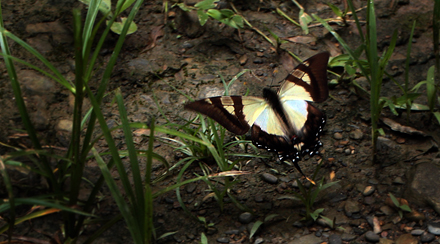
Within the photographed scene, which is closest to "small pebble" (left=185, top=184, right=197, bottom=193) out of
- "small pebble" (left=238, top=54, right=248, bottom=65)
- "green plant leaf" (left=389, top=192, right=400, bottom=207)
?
"green plant leaf" (left=389, top=192, right=400, bottom=207)

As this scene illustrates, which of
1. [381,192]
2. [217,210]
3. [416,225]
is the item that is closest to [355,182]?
[381,192]

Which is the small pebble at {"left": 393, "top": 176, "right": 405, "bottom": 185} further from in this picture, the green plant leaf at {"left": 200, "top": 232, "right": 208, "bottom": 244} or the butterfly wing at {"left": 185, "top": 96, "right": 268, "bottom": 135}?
the green plant leaf at {"left": 200, "top": 232, "right": 208, "bottom": 244}

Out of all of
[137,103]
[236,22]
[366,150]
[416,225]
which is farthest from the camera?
[236,22]

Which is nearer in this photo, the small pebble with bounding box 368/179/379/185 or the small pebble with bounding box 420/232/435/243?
the small pebble with bounding box 420/232/435/243

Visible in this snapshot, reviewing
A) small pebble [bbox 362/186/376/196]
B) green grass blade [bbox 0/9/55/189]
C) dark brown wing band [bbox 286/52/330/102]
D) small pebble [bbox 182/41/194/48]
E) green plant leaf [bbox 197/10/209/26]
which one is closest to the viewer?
green grass blade [bbox 0/9/55/189]

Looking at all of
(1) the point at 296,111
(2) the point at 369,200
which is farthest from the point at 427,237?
(1) the point at 296,111

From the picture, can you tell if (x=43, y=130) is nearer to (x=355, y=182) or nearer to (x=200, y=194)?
(x=200, y=194)
